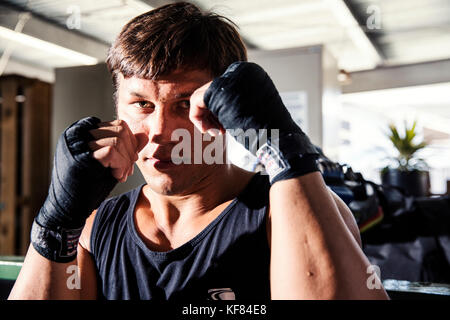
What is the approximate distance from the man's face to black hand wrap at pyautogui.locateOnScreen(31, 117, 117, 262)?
0.11 meters

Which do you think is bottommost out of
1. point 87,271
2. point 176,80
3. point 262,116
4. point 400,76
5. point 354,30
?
point 87,271

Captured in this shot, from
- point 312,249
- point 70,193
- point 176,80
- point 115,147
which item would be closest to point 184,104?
point 176,80

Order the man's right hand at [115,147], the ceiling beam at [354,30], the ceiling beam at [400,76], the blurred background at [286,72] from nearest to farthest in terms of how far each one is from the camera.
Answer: the man's right hand at [115,147]
the blurred background at [286,72]
the ceiling beam at [354,30]
the ceiling beam at [400,76]

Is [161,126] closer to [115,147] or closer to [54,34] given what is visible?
[115,147]

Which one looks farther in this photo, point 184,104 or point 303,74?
point 303,74

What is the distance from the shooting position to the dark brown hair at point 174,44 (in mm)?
958

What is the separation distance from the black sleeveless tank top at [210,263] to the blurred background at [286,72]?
406 mm

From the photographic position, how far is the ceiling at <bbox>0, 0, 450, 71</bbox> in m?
3.68

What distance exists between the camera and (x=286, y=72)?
106 inches

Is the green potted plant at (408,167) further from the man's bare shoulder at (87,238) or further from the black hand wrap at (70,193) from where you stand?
the black hand wrap at (70,193)

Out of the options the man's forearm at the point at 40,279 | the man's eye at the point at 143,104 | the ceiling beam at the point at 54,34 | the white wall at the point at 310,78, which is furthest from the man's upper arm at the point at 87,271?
the ceiling beam at the point at 54,34

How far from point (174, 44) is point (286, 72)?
1.84m

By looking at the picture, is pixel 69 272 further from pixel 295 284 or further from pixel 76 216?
pixel 295 284

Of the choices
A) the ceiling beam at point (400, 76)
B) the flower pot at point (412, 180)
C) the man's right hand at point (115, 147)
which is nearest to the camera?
the man's right hand at point (115, 147)
